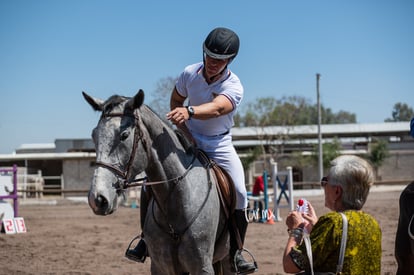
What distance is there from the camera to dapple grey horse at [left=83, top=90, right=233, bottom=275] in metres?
3.83

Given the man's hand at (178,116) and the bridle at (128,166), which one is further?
the man's hand at (178,116)

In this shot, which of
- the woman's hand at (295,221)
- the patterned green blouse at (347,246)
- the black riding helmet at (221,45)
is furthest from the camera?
the black riding helmet at (221,45)

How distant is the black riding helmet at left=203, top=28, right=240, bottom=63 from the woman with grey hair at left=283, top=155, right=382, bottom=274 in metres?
1.89

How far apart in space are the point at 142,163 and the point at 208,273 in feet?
3.46

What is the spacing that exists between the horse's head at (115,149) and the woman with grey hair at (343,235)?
139cm

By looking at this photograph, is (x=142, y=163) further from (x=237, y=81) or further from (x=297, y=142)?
(x=297, y=142)

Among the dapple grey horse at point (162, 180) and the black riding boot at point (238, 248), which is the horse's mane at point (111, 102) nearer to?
the dapple grey horse at point (162, 180)

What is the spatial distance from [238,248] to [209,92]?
1.47 m

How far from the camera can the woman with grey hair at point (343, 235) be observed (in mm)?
2844

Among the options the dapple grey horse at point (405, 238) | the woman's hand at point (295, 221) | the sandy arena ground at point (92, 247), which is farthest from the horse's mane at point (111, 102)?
the sandy arena ground at point (92, 247)

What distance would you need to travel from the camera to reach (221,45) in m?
4.51

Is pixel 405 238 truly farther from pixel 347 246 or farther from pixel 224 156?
pixel 224 156

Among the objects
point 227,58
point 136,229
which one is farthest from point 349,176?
point 136,229

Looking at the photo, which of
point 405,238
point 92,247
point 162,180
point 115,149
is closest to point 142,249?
point 162,180
